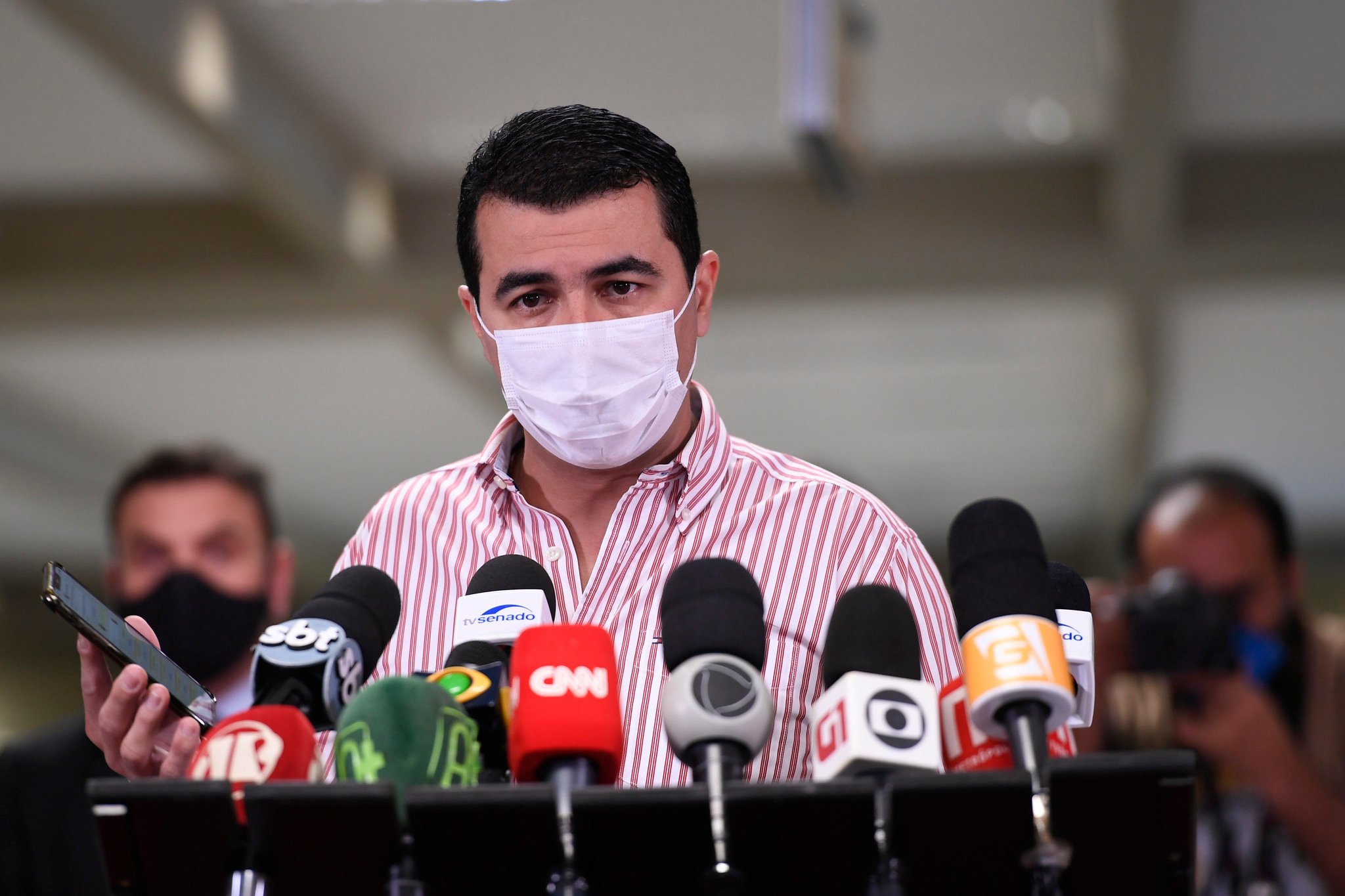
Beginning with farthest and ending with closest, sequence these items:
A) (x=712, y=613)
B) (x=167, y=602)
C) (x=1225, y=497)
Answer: (x=1225, y=497) < (x=167, y=602) < (x=712, y=613)

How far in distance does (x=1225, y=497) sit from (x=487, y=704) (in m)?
2.67

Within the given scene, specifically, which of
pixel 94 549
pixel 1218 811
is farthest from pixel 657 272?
pixel 94 549

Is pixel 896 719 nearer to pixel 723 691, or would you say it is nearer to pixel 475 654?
pixel 723 691

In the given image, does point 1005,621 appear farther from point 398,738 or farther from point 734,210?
point 734,210

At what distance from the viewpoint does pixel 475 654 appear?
135 centimetres

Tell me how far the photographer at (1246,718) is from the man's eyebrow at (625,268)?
182cm

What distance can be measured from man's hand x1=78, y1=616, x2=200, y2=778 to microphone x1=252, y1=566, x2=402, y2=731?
12cm

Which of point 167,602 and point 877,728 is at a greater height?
point 167,602

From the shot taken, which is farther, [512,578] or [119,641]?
[512,578]

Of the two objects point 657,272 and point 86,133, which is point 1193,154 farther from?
point 657,272

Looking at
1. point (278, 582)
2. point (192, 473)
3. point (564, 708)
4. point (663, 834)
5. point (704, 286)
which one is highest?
Result: point (192, 473)

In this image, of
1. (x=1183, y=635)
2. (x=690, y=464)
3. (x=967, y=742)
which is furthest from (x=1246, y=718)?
(x=967, y=742)

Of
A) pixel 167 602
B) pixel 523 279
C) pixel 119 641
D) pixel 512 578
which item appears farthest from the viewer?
pixel 167 602

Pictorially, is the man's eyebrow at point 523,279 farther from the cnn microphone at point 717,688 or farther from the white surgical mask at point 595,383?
the cnn microphone at point 717,688
